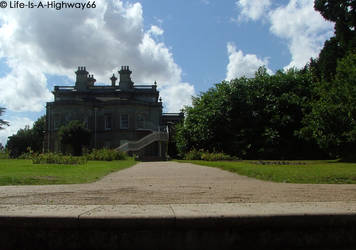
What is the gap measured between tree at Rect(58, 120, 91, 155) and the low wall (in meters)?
37.3

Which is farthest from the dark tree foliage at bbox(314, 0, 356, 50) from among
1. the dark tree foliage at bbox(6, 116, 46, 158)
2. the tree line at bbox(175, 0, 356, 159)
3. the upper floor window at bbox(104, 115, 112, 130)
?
the dark tree foliage at bbox(6, 116, 46, 158)

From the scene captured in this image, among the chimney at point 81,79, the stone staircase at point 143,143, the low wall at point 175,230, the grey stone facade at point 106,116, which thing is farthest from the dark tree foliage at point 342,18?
the chimney at point 81,79

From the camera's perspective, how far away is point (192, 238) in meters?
3.36

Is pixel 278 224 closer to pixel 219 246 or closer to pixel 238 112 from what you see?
pixel 219 246

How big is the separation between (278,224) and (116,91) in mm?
46697

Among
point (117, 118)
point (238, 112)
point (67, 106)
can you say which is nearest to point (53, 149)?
point (67, 106)

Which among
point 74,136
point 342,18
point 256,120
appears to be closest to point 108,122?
point 74,136

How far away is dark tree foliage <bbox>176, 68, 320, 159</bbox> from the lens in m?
31.4

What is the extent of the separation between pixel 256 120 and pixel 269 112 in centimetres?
145

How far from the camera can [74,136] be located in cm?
3922

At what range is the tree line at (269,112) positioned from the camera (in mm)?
30469

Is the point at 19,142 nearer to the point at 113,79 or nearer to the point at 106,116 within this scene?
the point at 113,79

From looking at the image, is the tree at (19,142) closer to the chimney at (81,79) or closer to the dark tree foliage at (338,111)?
the chimney at (81,79)

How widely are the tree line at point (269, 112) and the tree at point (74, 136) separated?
12.0 meters
